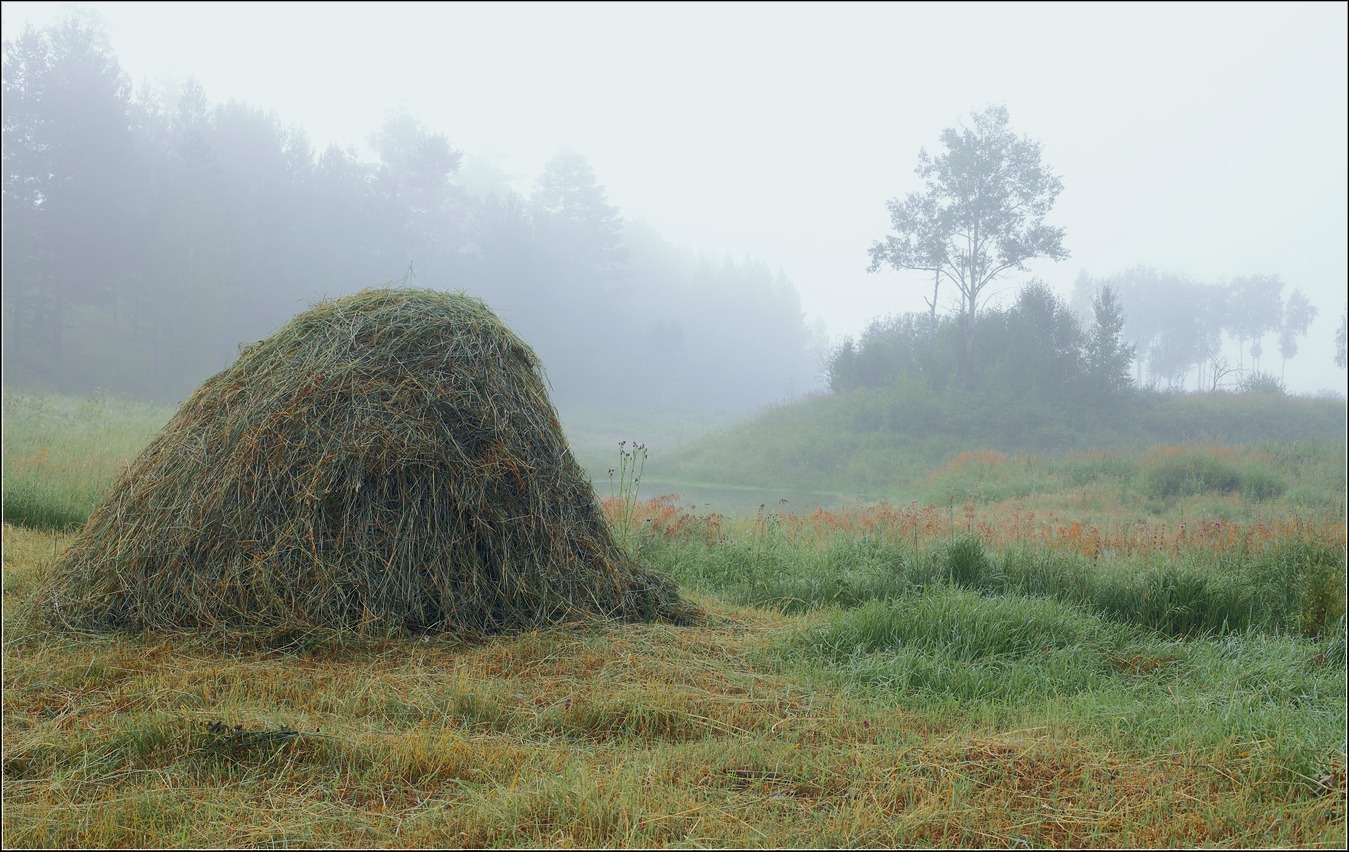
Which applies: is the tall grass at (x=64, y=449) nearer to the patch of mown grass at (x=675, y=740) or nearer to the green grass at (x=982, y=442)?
the patch of mown grass at (x=675, y=740)

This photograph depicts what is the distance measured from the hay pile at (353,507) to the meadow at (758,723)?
230 mm

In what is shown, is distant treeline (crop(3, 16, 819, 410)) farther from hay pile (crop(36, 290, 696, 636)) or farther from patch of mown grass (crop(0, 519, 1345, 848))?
patch of mown grass (crop(0, 519, 1345, 848))

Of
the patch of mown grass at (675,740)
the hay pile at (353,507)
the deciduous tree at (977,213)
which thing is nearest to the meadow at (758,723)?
the patch of mown grass at (675,740)

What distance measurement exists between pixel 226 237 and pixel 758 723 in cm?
2791

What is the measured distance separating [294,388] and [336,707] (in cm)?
193

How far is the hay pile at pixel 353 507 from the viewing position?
422 centimetres

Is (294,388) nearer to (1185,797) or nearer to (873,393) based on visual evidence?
(1185,797)

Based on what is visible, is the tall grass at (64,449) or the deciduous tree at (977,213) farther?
the deciduous tree at (977,213)

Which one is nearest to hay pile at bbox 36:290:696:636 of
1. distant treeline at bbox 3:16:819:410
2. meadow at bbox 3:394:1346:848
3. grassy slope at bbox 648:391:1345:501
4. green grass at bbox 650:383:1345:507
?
meadow at bbox 3:394:1346:848

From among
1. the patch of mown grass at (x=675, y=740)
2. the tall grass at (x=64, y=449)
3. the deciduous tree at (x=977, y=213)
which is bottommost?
the patch of mown grass at (x=675, y=740)

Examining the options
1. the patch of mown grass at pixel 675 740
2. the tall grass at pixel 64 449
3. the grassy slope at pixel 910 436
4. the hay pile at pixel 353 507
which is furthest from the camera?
the grassy slope at pixel 910 436

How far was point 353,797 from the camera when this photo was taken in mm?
2486

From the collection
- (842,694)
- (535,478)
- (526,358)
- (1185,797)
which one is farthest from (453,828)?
(526,358)

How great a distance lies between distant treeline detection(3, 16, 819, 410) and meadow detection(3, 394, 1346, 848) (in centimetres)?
1518
